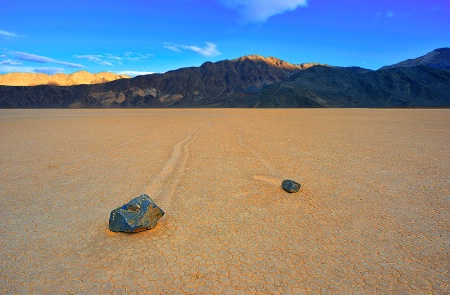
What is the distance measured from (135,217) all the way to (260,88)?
386 ft

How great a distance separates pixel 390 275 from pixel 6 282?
401 centimetres

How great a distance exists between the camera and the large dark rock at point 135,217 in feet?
12.8

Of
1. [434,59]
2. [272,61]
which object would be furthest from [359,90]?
[434,59]

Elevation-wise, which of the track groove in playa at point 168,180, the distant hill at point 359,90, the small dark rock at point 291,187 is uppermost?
the distant hill at point 359,90

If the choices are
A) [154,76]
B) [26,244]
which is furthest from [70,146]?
[154,76]

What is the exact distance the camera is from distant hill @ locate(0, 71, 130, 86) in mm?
131212

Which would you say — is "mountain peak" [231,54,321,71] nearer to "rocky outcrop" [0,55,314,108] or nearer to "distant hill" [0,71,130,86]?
"rocky outcrop" [0,55,314,108]

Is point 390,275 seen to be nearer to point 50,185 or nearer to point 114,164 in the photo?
point 50,185

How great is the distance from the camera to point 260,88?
386 feet

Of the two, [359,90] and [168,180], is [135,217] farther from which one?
[359,90]

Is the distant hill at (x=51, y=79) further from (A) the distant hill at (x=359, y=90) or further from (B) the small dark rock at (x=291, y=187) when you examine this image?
(B) the small dark rock at (x=291, y=187)

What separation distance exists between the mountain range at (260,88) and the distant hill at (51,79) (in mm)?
25725

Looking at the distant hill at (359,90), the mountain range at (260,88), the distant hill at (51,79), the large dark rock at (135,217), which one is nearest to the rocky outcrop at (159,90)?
the mountain range at (260,88)

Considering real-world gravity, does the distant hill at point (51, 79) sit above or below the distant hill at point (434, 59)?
below
